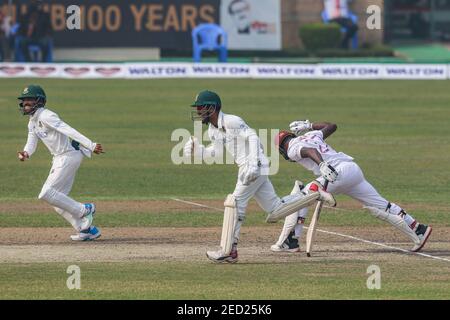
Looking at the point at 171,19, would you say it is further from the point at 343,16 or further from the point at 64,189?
the point at 64,189

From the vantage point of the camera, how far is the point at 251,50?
48531mm

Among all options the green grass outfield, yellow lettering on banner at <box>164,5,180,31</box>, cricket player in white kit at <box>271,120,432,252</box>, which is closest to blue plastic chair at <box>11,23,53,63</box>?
the green grass outfield

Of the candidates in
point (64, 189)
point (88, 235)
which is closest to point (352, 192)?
point (88, 235)

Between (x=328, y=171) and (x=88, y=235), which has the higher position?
(x=328, y=171)

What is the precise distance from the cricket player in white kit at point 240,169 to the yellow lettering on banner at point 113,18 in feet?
107

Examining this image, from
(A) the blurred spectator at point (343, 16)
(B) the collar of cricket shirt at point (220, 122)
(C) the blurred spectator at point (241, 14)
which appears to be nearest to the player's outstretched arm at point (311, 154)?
(B) the collar of cricket shirt at point (220, 122)

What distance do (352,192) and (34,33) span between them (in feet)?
103

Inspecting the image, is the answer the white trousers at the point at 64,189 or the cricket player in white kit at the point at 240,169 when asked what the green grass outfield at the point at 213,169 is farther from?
the white trousers at the point at 64,189

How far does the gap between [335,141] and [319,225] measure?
1148 centimetres

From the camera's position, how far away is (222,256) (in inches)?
544

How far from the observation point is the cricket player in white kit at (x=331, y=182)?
46.6 feet

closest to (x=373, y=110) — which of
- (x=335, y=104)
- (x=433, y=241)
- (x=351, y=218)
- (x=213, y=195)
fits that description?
(x=335, y=104)

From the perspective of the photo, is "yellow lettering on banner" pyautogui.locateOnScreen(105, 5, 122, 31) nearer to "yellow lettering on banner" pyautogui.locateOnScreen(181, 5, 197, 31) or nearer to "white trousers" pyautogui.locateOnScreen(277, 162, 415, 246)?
"yellow lettering on banner" pyautogui.locateOnScreen(181, 5, 197, 31)
